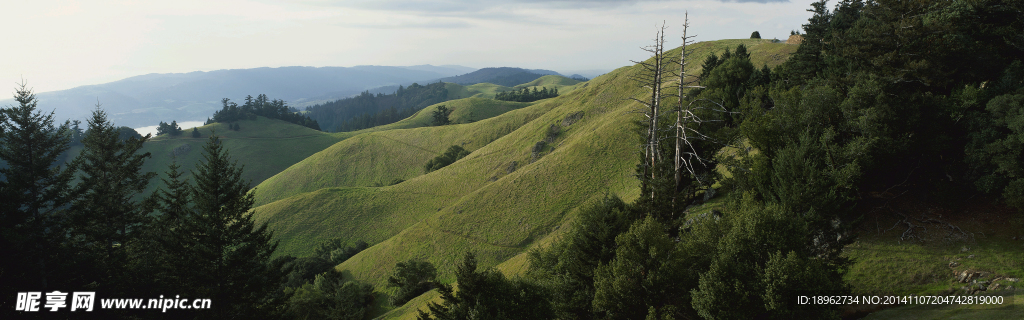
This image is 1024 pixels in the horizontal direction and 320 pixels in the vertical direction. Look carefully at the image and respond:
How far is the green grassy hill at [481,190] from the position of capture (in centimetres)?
5409

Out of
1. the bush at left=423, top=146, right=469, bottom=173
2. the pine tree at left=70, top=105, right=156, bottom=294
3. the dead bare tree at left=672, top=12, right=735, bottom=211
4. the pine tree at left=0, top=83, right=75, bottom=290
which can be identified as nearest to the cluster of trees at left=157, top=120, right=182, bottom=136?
the bush at left=423, top=146, right=469, bottom=173

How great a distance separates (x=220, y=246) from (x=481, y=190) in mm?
40531

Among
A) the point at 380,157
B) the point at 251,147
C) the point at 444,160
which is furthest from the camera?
the point at 251,147

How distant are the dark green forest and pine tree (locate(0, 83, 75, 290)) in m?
0.09

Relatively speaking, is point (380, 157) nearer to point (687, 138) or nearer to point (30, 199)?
point (30, 199)

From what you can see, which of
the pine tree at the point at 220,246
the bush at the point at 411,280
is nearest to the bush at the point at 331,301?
the bush at the point at 411,280

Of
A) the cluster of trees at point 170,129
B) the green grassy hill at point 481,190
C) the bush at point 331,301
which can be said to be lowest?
the bush at point 331,301

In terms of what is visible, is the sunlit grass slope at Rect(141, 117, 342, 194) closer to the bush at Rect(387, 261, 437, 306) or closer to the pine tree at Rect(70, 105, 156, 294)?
the pine tree at Rect(70, 105, 156, 294)

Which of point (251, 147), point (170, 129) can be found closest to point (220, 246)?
point (251, 147)

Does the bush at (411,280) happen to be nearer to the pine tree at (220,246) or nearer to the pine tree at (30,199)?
A: the pine tree at (220,246)

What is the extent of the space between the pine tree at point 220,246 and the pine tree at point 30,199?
302 inches

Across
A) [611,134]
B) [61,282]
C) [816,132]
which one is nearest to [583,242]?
[816,132]

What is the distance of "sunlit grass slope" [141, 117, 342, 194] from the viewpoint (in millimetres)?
140250

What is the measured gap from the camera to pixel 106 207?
109 ft
